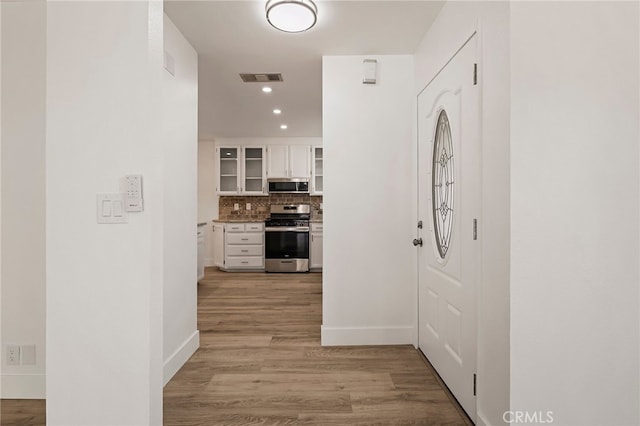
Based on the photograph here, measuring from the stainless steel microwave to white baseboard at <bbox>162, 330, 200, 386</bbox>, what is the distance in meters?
3.75

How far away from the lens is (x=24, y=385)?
2045mm

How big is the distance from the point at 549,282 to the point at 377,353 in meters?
1.58

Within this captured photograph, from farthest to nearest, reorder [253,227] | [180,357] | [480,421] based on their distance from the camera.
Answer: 1. [253,227]
2. [180,357]
3. [480,421]

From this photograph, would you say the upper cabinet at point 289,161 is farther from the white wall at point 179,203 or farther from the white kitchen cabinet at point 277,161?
the white wall at point 179,203

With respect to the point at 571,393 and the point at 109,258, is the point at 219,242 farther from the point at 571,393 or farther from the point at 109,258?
the point at 571,393

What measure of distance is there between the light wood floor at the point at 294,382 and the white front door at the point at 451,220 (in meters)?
0.25

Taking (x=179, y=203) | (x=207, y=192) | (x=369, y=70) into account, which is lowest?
(x=179, y=203)

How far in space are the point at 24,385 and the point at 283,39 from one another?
9.32 ft

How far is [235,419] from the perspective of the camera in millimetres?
1826

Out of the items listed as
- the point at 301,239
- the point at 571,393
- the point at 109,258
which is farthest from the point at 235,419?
the point at 301,239

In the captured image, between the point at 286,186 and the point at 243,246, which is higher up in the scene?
the point at 286,186

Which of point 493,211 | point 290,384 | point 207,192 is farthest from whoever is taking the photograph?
point 207,192

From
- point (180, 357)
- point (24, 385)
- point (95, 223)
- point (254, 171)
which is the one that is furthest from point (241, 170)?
point (95, 223)

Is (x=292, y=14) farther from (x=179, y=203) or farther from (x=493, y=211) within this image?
(x=493, y=211)
